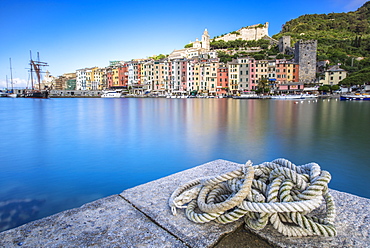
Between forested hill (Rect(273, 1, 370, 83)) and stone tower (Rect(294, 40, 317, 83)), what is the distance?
10922 millimetres

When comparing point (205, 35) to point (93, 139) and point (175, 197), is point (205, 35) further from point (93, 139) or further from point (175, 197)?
point (175, 197)

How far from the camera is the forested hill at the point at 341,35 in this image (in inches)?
3364

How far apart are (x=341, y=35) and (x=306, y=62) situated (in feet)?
190

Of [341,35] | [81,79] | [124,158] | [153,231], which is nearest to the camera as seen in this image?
[153,231]

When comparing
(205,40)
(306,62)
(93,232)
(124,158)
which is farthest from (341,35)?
(93,232)

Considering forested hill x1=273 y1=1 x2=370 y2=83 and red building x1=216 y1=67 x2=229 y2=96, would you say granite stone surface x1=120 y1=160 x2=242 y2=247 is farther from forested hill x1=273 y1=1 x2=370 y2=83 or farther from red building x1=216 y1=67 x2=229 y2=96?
red building x1=216 y1=67 x2=229 y2=96

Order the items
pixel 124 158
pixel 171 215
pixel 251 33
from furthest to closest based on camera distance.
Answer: pixel 251 33 < pixel 124 158 < pixel 171 215

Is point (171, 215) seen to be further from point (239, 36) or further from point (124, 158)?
point (239, 36)

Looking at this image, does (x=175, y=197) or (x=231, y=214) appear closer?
(x=231, y=214)

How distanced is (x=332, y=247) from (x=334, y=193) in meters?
1.43

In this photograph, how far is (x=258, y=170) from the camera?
129 inches

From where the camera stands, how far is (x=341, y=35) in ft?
382

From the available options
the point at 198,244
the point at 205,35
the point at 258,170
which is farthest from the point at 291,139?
the point at 205,35

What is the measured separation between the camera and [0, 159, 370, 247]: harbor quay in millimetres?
2455
